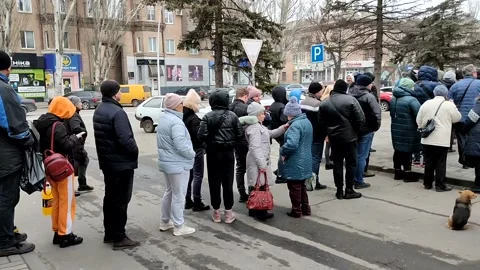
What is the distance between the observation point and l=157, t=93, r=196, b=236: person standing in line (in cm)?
509

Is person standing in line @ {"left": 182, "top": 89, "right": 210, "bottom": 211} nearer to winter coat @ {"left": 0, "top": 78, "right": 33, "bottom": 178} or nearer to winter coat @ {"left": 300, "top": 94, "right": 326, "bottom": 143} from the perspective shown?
winter coat @ {"left": 0, "top": 78, "right": 33, "bottom": 178}

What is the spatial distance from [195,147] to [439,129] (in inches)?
155

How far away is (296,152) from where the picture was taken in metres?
5.77

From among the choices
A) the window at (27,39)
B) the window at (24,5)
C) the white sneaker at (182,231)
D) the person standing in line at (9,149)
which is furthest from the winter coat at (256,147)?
the window at (24,5)

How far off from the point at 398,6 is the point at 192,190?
1798 centimetres

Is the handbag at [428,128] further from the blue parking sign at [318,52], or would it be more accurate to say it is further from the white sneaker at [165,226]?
the blue parking sign at [318,52]

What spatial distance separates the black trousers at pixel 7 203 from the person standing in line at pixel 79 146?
1.36 meters

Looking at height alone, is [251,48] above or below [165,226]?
above

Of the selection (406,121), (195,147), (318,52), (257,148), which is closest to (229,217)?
(257,148)

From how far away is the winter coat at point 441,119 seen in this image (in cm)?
682

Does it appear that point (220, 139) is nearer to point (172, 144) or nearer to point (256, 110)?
point (172, 144)

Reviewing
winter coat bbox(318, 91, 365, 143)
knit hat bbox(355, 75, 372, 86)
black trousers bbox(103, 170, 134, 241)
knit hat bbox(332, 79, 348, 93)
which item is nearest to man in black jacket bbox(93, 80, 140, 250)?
black trousers bbox(103, 170, 134, 241)

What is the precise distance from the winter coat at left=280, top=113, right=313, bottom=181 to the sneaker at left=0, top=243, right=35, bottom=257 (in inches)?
128

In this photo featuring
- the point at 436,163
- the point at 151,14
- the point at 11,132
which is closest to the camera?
the point at 11,132
